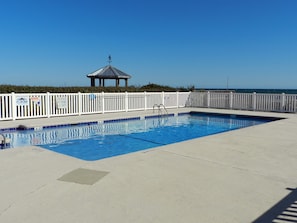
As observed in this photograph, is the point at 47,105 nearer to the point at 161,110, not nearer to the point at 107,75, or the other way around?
the point at 161,110

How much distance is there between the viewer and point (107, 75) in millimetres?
18516

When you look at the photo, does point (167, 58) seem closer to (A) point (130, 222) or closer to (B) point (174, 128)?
(B) point (174, 128)

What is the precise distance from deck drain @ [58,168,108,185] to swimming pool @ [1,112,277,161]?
2.11 m

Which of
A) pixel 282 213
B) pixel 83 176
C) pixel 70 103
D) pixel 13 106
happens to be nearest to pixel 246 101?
pixel 70 103

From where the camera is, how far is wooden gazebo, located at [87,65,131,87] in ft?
60.3

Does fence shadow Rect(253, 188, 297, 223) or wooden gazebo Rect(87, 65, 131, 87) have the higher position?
wooden gazebo Rect(87, 65, 131, 87)

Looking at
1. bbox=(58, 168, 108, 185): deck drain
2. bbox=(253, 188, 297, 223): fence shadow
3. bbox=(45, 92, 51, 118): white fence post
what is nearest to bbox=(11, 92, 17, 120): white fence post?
bbox=(45, 92, 51, 118): white fence post

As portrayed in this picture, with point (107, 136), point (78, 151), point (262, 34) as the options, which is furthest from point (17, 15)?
point (262, 34)

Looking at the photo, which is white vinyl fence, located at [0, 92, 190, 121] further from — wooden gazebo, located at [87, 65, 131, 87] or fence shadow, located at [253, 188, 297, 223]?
fence shadow, located at [253, 188, 297, 223]

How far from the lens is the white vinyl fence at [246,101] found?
1418 centimetres

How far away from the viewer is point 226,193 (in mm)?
3342

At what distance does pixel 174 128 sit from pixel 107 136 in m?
→ 3.14

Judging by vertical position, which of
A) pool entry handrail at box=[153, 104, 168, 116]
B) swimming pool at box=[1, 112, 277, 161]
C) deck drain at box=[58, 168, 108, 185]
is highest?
pool entry handrail at box=[153, 104, 168, 116]

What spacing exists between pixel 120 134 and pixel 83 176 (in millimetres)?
5451
